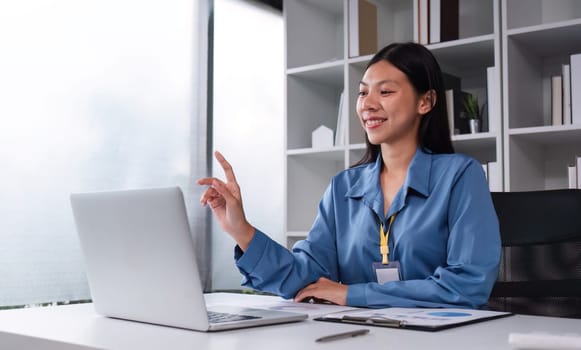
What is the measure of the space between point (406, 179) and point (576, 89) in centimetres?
121

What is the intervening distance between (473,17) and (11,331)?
2.62 metres

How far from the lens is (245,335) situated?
1049mm

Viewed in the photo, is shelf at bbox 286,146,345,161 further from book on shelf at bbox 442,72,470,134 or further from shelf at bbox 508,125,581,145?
shelf at bbox 508,125,581,145

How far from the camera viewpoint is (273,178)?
3766 millimetres

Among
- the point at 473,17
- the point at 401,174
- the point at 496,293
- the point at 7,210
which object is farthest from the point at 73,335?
the point at 473,17

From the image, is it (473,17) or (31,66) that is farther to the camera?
(473,17)

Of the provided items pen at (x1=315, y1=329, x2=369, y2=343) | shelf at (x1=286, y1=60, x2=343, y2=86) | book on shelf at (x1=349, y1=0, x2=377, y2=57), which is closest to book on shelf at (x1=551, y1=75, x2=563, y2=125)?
book on shelf at (x1=349, y1=0, x2=377, y2=57)

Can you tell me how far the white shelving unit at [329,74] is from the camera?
3057 millimetres

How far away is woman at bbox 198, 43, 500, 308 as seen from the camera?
146cm

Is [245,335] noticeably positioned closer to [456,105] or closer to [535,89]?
[456,105]

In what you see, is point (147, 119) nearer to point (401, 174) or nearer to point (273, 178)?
point (273, 178)

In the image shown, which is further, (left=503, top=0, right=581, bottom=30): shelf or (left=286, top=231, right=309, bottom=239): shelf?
(left=286, top=231, right=309, bottom=239): shelf

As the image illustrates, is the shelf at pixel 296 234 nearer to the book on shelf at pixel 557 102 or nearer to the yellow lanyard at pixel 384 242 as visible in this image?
the book on shelf at pixel 557 102

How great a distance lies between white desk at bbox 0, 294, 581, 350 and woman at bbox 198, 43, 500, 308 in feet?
0.78
